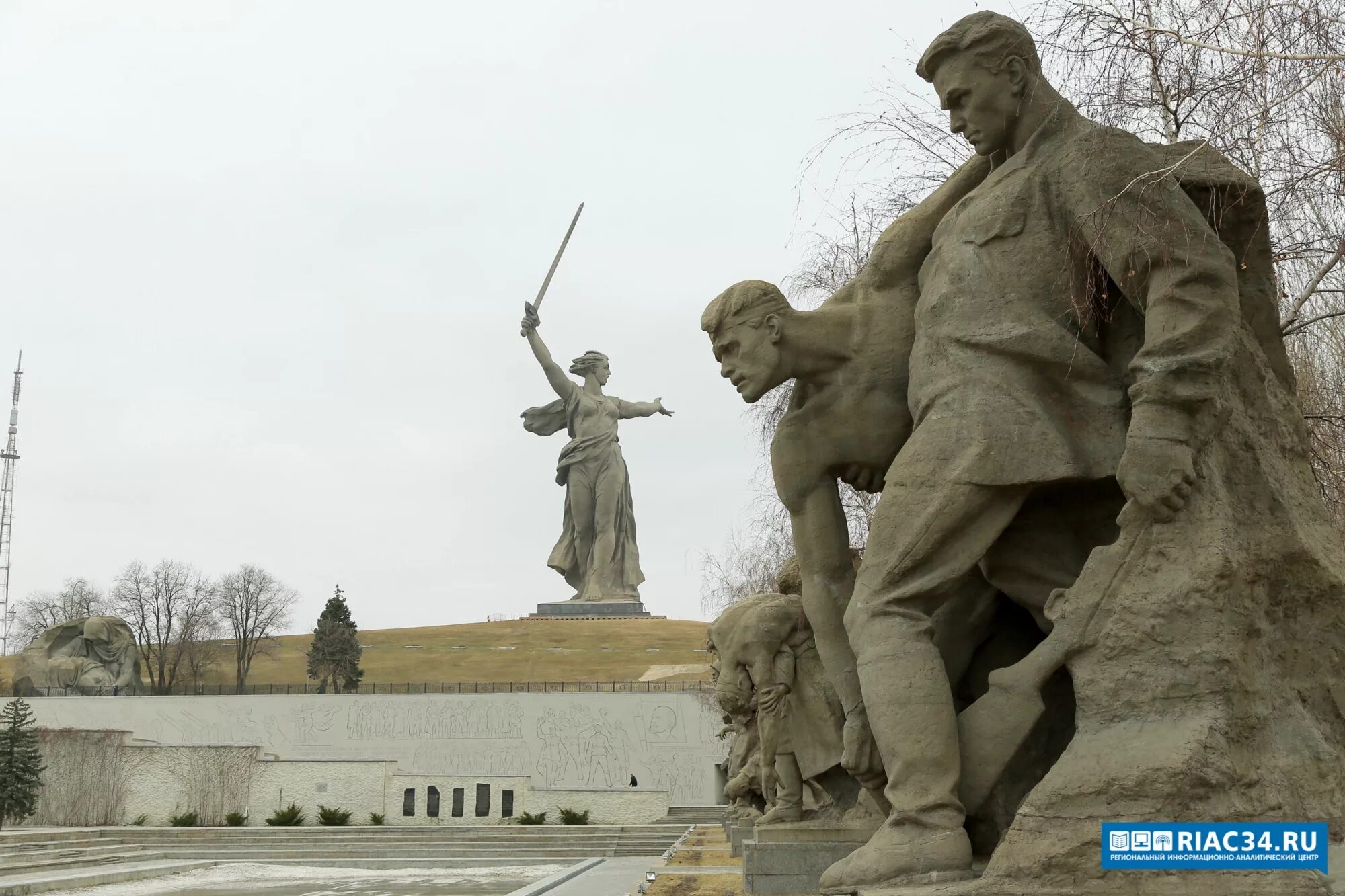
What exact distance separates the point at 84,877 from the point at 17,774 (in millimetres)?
9936

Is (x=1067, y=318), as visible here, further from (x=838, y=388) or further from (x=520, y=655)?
(x=520, y=655)

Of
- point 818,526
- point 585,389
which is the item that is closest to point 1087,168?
point 818,526

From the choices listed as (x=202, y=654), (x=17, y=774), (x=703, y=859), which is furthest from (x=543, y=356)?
(x=703, y=859)

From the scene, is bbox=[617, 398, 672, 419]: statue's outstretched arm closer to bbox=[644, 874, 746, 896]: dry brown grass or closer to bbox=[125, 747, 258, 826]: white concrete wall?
bbox=[125, 747, 258, 826]: white concrete wall

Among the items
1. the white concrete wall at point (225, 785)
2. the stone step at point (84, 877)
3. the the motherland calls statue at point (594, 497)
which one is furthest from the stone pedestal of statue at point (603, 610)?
the stone step at point (84, 877)

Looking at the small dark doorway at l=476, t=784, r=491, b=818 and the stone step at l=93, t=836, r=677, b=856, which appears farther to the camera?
the small dark doorway at l=476, t=784, r=491, b=818

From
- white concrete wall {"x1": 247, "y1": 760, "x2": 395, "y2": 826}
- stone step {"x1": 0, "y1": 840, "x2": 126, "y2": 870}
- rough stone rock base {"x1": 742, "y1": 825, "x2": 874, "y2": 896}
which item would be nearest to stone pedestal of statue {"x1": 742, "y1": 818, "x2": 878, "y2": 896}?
rough stone rock base {"x1": 742, "y1": 825, "x2": 874, "y2": 896}

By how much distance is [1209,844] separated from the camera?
2.82 meters

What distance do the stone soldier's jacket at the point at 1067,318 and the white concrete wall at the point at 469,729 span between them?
30593mm

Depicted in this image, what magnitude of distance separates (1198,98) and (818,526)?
195 cm

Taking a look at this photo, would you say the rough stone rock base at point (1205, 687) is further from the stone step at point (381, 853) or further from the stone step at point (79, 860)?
the stone step at point (381, 853)

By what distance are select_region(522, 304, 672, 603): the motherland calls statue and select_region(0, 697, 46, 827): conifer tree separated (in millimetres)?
26486

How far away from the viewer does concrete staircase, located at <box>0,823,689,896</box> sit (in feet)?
65.1

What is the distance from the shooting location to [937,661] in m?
3.28
